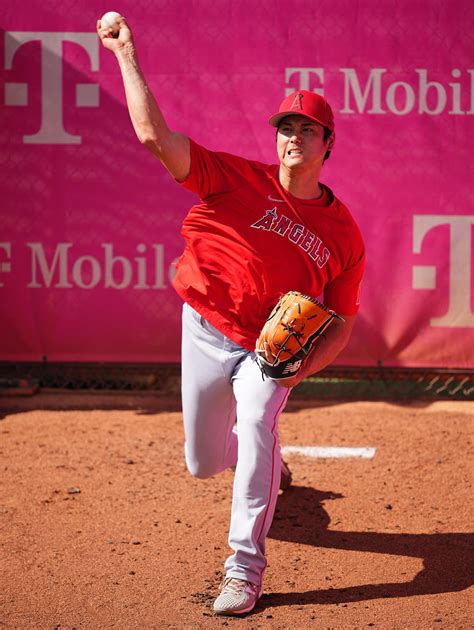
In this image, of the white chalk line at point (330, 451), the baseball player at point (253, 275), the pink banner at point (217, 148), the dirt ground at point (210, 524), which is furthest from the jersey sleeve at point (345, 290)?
the pink banner at point (217, 148)

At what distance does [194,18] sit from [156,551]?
3935mm

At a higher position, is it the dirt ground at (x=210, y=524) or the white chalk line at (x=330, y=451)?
the white chalk line at (x=330, y=451)

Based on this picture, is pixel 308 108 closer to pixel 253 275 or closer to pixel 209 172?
pixel 209 172

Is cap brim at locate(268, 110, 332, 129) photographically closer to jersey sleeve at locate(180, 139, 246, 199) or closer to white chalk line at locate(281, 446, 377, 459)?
jersey sleeve at locate(180, 139, 246, 199)

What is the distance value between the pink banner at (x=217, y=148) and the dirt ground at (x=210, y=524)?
655 mm

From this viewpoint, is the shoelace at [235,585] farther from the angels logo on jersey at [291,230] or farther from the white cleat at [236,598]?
the angels logo on jersey at [291,230]

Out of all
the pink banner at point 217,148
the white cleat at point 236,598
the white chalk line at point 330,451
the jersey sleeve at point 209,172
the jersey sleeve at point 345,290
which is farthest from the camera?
the pink banner at point 217,148

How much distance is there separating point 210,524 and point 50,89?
3.59 meters

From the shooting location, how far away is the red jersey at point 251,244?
13.2 ft

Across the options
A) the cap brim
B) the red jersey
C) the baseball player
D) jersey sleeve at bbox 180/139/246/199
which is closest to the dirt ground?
the baseball player

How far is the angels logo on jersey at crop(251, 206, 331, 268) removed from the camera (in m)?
4.04

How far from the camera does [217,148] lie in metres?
7.02

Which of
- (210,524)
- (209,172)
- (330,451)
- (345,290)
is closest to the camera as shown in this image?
(209,172)

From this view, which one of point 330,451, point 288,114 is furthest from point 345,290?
point 330,451
